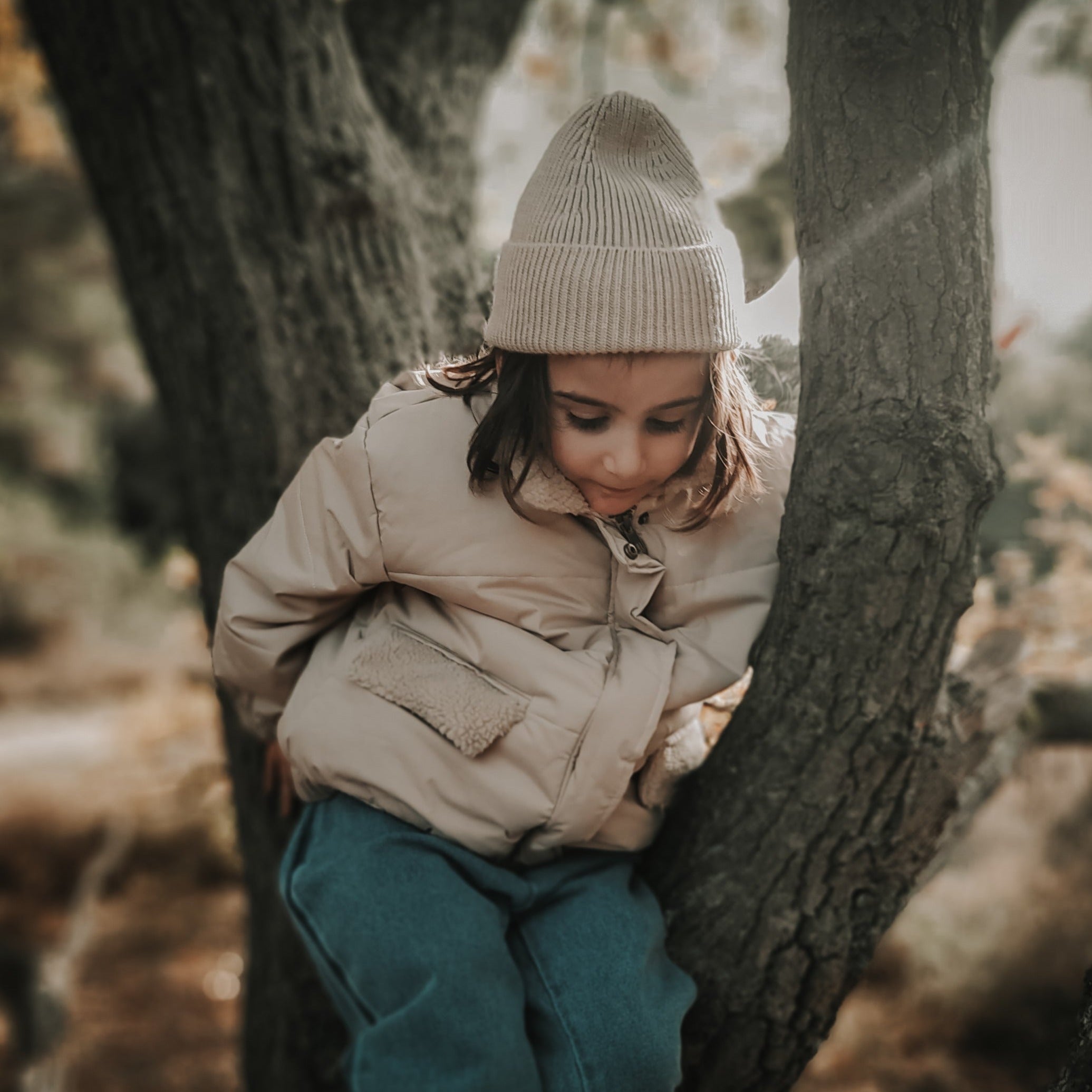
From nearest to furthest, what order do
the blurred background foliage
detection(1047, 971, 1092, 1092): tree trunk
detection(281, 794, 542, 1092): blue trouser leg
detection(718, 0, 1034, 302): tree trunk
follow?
detection(1047, 971, 1092, 1092): tree trunk → detection(281, 794, 542, 1092): blue trouser leg → detection(718, 0, 1034, 302): tree trunk → the blurred background foliage

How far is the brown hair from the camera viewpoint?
1562 mm

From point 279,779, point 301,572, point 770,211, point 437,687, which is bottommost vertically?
point 279,779

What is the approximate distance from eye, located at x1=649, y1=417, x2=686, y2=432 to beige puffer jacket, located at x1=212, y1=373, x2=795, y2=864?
0.10 meters

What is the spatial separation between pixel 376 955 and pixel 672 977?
0.49m

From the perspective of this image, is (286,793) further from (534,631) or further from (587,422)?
(587,422)

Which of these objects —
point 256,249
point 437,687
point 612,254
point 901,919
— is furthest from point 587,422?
point 901,919

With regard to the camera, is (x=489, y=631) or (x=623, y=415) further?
(x=489, y=631)

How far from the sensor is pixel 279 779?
2.19 m

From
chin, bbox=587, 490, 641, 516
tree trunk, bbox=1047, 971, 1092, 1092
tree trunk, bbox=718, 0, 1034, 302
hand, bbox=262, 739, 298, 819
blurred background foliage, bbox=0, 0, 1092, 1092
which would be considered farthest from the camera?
blurred background foliage, bbox=0, 0, 1092, 1092

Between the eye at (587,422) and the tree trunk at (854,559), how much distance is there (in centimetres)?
33

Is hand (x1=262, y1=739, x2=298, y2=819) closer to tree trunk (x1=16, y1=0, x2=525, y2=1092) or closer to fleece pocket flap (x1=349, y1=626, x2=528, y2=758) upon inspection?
tree trunk (x1=16, y1=0, x2=525, y2=1092)

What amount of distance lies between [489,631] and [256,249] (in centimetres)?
106

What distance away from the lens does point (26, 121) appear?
510 centimetres

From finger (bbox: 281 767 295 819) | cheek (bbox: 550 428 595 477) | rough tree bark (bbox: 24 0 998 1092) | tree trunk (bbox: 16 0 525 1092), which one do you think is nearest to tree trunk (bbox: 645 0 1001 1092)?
rough tree bark (bbox: 24 0 998 1092)
